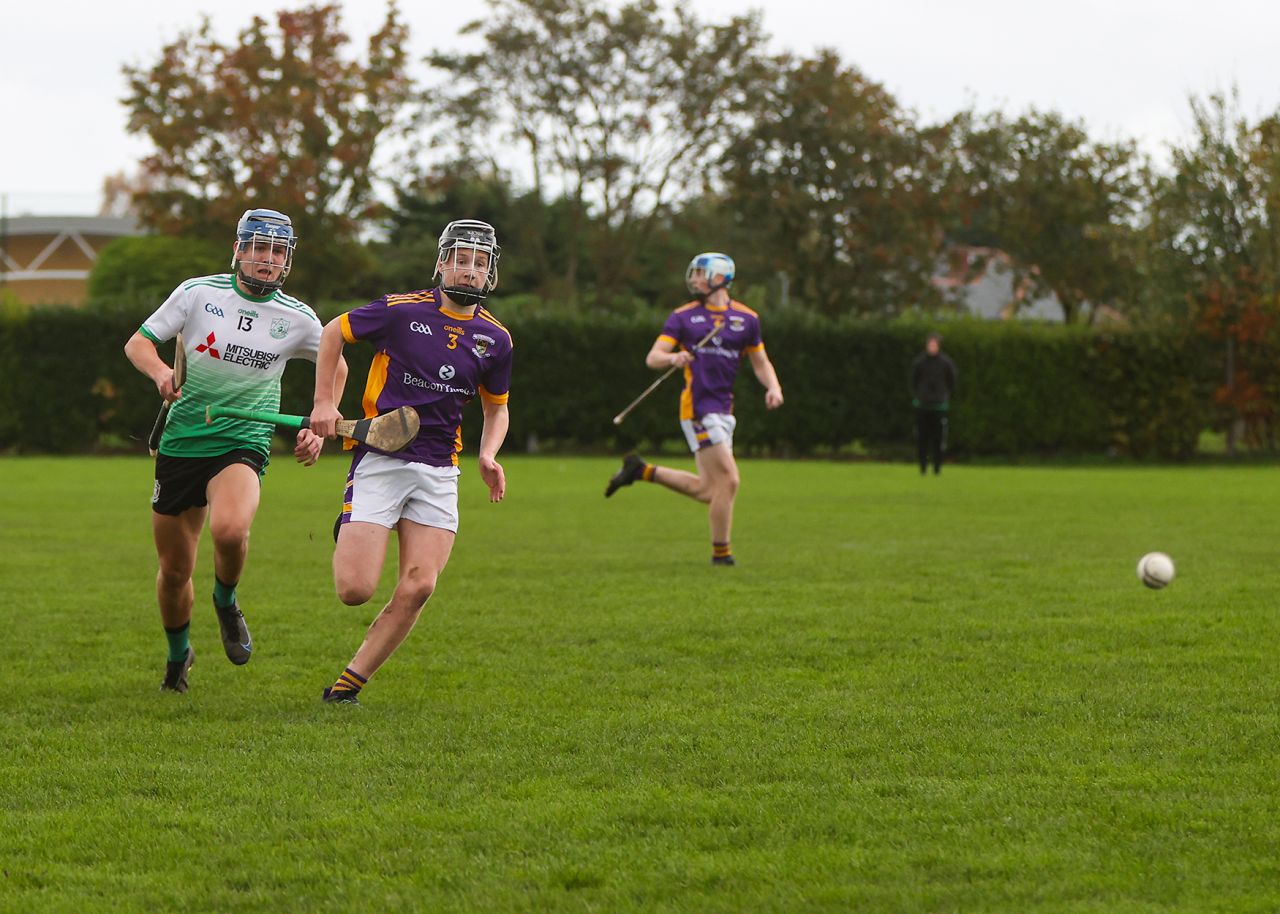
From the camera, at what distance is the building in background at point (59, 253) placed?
68812 millimetres

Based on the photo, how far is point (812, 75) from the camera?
137ft

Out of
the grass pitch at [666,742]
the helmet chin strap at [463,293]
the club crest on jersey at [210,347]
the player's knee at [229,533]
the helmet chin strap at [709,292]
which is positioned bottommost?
the grass pitch at [666,742]

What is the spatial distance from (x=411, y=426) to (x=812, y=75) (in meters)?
36.8

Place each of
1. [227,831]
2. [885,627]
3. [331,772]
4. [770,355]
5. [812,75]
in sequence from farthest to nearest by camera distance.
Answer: [812,75], [770,355], [885,627], [331,772], [227,831]

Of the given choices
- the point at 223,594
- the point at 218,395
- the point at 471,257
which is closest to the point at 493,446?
the point at 471,257

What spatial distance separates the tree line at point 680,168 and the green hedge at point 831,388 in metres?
1.94

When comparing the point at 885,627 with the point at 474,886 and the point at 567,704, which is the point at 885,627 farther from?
the point at 474,886

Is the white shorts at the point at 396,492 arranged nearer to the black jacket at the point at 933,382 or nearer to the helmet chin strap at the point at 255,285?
the helmet chin strap at the point at 255,285

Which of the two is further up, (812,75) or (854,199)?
(812,75)

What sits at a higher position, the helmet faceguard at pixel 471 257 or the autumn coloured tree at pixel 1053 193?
the autumn coloured tree at pixel 1053 193

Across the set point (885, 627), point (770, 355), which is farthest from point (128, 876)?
point (770, 355)

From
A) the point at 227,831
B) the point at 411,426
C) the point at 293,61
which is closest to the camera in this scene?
the point at 227,831

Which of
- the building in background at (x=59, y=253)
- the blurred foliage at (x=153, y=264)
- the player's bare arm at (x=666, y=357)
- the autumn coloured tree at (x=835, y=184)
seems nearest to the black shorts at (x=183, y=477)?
the player's bare arm at (x=666, y=357)

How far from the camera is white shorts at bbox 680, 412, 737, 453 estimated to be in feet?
41.9
